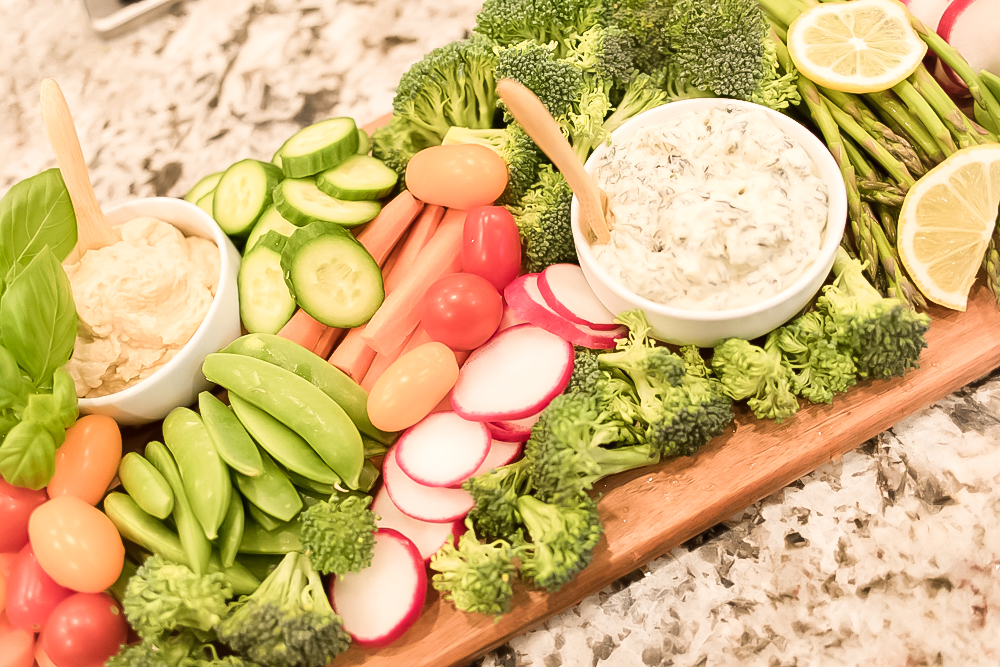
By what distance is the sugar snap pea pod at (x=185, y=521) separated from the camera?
5.88 feet

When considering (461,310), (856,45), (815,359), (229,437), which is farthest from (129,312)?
(856,45)

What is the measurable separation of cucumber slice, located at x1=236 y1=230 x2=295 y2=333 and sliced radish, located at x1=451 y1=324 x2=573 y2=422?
60 centimetres

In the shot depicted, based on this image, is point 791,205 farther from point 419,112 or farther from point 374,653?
point 374,653

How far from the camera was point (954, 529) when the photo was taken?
192cm

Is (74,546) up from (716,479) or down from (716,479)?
up

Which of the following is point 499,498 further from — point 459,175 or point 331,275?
point 459,175

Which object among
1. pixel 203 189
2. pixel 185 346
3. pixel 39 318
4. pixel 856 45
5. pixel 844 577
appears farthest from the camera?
pixel 203 189

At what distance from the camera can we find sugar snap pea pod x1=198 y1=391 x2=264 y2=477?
1856 millimetres

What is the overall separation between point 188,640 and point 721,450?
148cm

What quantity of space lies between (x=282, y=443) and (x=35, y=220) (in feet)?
3.09

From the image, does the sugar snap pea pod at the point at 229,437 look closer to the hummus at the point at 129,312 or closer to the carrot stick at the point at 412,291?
the hummus at the point at 129,312

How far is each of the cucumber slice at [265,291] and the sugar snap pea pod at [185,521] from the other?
45 centimetres

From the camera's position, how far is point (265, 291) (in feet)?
7.14

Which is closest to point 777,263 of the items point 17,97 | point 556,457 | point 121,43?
point 556,457
